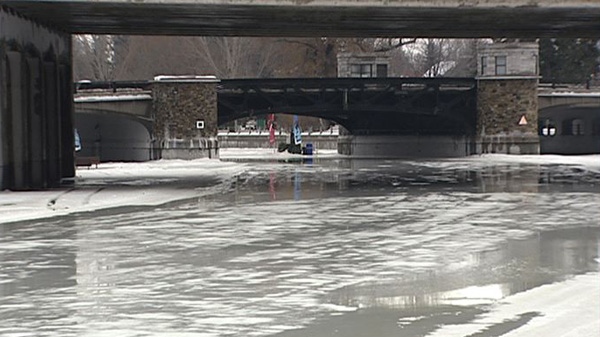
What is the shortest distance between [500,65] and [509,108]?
339cm

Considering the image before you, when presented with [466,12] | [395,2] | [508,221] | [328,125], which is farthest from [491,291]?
[328,125]

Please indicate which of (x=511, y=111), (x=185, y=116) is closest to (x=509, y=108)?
(x=511, y=111)

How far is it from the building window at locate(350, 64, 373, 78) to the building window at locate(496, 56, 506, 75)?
1300 cm

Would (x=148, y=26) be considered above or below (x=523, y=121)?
above

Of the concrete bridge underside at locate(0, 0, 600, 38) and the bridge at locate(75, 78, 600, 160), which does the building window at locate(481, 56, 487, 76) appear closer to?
the bridge at locate(75, 78, 600, 160)

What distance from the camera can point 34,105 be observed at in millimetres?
33000

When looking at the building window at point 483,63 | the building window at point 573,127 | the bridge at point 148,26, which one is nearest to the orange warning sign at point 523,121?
the building window at point 483,63

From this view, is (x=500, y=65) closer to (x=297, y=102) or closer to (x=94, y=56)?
(x=297, y=102)

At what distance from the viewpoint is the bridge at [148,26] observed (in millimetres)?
28906

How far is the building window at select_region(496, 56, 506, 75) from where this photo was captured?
210 ft

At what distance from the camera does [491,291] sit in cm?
1130

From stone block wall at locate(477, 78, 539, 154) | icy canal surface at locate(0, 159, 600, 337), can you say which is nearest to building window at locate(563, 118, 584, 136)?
stone block wall at locate(477, 78, 539, 154)

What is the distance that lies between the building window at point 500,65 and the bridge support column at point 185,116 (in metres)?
20.4

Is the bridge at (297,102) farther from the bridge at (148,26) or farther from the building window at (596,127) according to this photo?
the bridge at (148,26)
